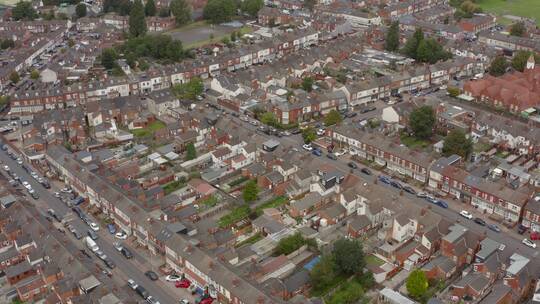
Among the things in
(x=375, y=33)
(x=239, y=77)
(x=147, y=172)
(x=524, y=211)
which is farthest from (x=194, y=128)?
(x=375, y=33)

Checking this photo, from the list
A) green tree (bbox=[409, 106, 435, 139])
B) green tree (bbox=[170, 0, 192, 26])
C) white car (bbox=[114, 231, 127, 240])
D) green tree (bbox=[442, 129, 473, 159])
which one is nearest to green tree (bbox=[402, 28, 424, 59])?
green tree (bbox=[409, 106, 435, 139])

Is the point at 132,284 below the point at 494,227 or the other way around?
the other way around

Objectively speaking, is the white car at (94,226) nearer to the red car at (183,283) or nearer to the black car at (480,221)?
the red car at (183,283)

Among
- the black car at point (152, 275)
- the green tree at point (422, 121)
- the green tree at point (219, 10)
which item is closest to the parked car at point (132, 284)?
the black car at point (152, 275)

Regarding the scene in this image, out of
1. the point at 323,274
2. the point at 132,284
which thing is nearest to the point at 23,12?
the point at 132,284

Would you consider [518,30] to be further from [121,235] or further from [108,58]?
[121,235]
